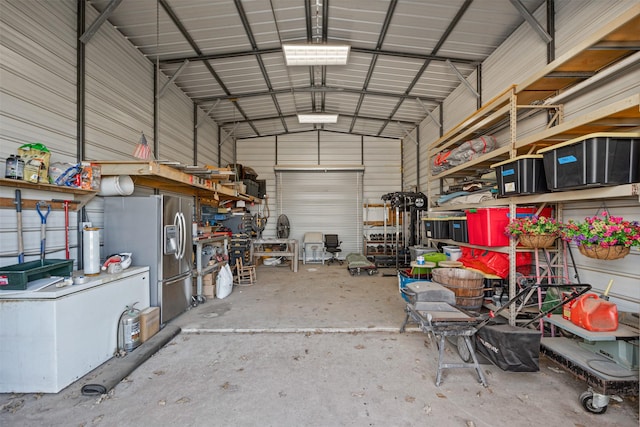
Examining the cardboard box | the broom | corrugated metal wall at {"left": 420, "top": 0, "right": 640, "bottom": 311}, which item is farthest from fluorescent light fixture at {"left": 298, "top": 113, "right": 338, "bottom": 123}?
the cardboard box

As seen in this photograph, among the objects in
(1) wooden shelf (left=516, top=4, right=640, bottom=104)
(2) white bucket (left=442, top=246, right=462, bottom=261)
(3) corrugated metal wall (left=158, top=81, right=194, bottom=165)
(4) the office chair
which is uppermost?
(3) corrugated metal wall (left=158, top=81, right=194, bottom=165)

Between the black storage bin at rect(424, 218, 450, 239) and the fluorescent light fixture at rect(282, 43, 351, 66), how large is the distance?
3.30 m

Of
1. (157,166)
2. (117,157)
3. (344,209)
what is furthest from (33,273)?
(344,209)

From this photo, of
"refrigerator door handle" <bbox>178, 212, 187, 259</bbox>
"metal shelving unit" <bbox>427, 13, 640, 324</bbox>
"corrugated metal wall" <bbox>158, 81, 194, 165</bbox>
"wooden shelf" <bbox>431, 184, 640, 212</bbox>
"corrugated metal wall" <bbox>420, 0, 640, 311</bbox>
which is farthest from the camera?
"corrugated metal wall" <bbox>158, 81, 194, 165</bbox>

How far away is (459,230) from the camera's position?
4398mm

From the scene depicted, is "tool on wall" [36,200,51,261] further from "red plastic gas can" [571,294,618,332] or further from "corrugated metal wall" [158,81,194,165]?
"red plastic gas can" [571,294,618,332]

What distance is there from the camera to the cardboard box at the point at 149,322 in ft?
10.8

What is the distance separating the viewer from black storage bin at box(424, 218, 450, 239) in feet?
16.2

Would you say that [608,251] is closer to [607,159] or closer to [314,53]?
[607,159]

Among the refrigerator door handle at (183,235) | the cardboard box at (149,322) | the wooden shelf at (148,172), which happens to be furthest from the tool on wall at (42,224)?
the refrigerator door handle at (183,235)

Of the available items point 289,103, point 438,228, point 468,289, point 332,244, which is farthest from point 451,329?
point 289,103

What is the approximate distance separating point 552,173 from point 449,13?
307cm

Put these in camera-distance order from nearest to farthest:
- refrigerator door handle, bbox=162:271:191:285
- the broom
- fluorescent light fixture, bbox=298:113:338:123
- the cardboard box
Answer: the cardboard box → the broom → refrigerator door handle, bbox=162:271:191:285 → fluorescent light fixture, bbox=298:113:338:123

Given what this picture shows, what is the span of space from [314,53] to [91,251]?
4254 mm
